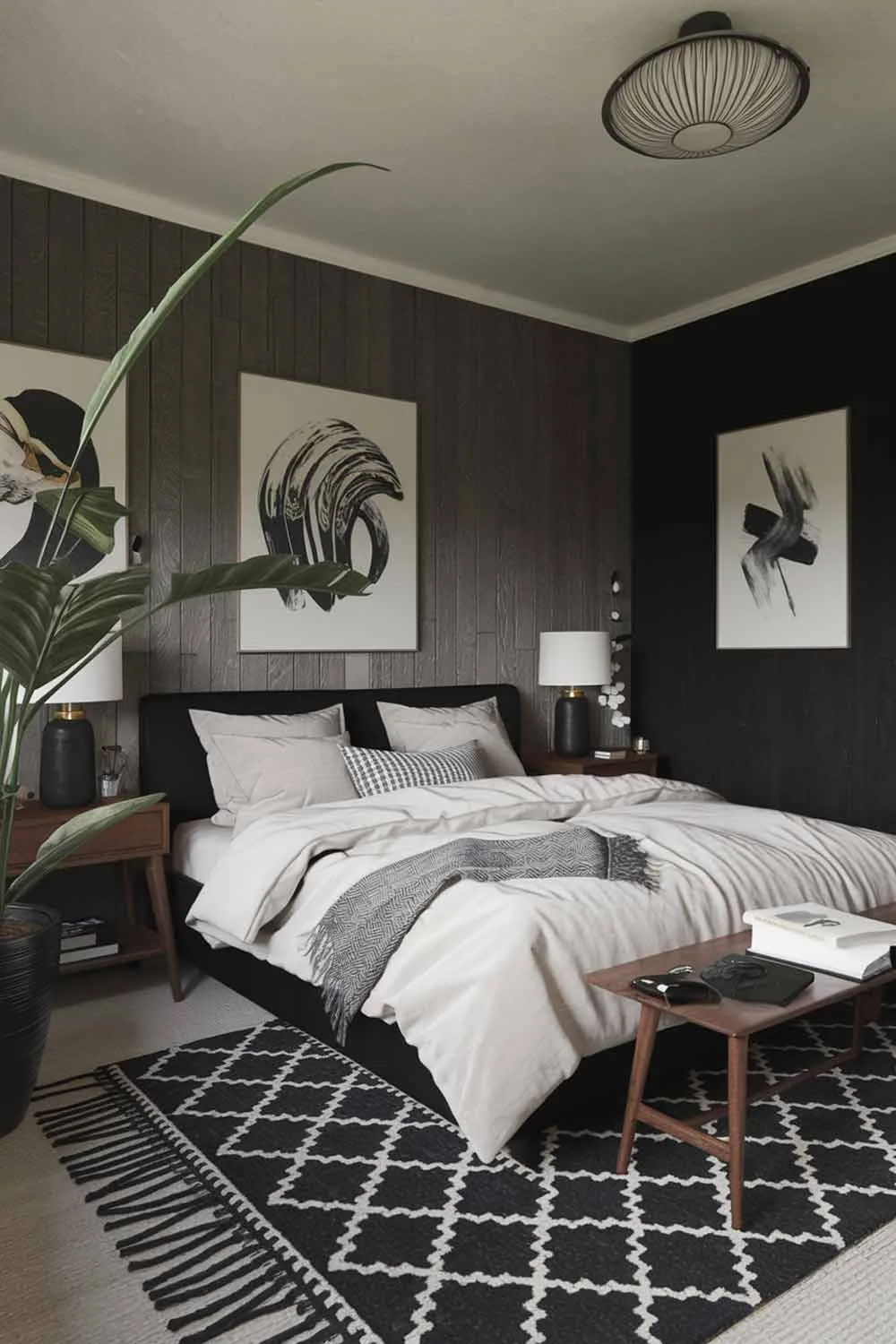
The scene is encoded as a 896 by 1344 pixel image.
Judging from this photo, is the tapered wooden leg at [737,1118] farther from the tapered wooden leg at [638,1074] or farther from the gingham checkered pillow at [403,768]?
the gingham checkered pillow at [403,768]

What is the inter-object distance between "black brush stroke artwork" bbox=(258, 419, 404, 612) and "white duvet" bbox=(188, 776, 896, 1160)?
4.53ft

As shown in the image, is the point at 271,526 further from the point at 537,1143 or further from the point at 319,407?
the point at 537,1143

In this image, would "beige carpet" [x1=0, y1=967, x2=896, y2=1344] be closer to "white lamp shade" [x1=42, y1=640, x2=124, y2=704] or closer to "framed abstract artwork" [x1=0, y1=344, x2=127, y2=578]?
"white lamp shade" [x1=42, y1=640, x2=124, y2=704]

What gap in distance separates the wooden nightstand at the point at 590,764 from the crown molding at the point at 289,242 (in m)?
2.33

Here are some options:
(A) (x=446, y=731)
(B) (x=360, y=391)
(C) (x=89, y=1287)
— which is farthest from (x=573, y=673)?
(C) (x=89, y=1287)

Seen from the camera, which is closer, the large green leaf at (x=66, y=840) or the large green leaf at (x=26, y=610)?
the large green leaf at (x=26, y=610)

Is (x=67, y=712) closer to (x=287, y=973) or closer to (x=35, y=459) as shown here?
(x=35, y=459)

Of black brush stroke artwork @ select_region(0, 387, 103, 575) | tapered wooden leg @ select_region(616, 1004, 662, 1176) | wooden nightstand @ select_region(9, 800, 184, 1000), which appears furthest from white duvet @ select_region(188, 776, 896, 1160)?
black brush stroke artwork @ select_region(0, 387, 103, 575)

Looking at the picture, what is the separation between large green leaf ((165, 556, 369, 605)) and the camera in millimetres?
2133

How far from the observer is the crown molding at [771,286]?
4617 millimetres

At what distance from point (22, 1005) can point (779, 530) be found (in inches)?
162

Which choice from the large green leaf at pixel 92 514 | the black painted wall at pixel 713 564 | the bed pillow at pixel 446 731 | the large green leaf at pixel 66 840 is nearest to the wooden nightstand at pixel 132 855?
the large green leaf at pixel 66 840

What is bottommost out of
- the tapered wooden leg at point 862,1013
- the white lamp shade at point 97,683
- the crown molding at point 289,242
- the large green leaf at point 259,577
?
the tapered wooden leg at point 862,1013

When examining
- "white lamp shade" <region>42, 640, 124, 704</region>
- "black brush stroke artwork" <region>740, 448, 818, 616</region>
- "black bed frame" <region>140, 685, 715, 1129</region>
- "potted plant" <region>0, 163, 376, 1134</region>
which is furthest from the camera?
"black brush stroke artwork" <region>740, 448, 818, 616</region>
